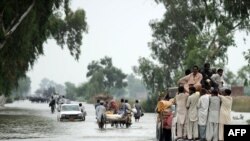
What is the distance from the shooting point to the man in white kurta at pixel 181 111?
21.2 m

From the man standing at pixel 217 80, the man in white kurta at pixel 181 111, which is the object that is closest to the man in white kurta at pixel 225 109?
the man in white kurta at pixel 181 111

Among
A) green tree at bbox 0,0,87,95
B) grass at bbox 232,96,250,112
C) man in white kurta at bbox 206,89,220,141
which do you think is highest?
green tree at bbox 0,0,87,95

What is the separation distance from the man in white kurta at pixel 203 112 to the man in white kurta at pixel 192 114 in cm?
22

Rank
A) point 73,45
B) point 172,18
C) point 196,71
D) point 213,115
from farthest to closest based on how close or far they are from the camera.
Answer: point 172,18 → point 73,45 → point 196,71 → point 213,115

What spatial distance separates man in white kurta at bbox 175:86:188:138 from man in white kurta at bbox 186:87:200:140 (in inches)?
7.6

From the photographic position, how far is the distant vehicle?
1887 inches

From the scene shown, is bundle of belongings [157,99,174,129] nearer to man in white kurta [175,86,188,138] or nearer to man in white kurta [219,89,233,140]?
man in white kurta [175,86,188,138]

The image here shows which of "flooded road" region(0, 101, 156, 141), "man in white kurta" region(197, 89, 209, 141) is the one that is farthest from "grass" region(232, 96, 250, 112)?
"man in white kurta" region(197, 89, 209, 141)

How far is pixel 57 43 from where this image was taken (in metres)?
75.6

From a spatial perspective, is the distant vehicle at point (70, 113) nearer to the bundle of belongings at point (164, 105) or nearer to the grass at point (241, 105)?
the bundle of belongings at point (164, 105)

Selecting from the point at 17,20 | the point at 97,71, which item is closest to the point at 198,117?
the point at 17,20

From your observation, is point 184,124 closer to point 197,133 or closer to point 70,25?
point 197,133

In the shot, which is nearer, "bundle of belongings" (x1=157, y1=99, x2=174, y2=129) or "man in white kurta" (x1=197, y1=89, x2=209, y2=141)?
"man in white kurta" (x1=197, y1=89, x2=209, y2=141)

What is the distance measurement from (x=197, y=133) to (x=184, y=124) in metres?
0.56
